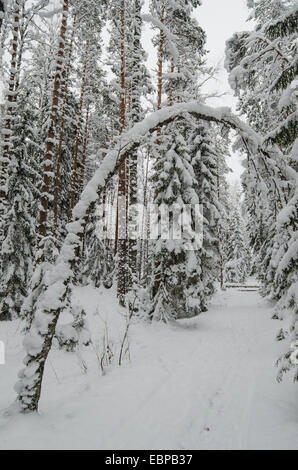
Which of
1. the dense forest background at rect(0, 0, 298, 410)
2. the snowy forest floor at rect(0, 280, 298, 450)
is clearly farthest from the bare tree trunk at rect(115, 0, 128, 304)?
the snowy forest floor at rect(0, 280, 298, 450)

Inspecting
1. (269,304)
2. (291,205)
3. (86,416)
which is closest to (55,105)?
(291,205)

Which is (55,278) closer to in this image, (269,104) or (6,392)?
(6,392)

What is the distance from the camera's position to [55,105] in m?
8.65

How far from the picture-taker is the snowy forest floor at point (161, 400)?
331 centimetres

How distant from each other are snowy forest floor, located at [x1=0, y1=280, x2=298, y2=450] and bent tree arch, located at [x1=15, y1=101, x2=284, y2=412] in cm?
53

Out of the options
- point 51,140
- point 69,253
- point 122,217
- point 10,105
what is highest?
point 10,105

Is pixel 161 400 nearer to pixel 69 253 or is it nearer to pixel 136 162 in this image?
pixel 69 253

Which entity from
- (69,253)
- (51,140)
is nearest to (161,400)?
(69,253)

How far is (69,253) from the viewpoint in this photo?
401 cm

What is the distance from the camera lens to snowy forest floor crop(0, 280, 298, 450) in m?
3.31

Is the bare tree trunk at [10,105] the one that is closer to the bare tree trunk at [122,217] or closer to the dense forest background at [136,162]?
the dense forest background at [136,162]

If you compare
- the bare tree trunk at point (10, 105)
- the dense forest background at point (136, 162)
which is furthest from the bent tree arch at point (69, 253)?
the bare tree trunk at point (10, 105)

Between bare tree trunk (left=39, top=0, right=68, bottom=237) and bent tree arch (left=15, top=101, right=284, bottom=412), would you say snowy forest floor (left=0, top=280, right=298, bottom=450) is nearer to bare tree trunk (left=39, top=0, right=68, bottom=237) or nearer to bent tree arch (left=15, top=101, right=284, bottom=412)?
bent tree arch (left=15, top=101, right=284, bottom=412)

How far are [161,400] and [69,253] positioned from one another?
9.27ft
